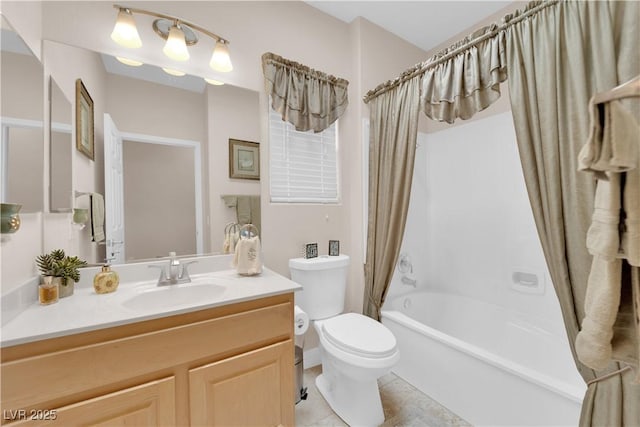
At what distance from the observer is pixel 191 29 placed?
1.55 m

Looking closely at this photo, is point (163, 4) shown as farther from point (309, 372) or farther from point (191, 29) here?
point (309, 372)

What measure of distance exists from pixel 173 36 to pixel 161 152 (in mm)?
643

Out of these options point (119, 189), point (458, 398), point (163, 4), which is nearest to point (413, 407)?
point (458, 398)

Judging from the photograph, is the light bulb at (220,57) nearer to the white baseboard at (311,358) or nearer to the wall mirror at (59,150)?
the wall mirror at (59,150)

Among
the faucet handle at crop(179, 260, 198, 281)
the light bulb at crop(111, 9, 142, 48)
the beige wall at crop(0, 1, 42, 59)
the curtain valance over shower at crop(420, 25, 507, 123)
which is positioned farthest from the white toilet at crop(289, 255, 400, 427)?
the beige wall at crop(0, 1, 42, 59)

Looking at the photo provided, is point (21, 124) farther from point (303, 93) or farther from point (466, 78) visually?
point (466, 78)

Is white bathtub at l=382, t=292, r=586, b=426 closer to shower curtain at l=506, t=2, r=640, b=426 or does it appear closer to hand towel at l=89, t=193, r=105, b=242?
shower curtain at l=506, t=2, r=640, b=426

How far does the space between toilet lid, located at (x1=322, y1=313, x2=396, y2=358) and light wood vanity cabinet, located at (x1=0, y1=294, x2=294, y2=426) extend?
1.12 ft

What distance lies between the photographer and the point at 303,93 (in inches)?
76.0

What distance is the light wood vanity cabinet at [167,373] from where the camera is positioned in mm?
789

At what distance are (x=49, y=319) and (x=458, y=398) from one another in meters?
1.99

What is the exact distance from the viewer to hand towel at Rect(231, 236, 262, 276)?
147 cm

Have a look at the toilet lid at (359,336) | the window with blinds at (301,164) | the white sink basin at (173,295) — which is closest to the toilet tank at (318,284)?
the toilet lid at (359,336)

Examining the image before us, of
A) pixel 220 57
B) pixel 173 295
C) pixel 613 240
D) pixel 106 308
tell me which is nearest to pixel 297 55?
pixel 220 57
